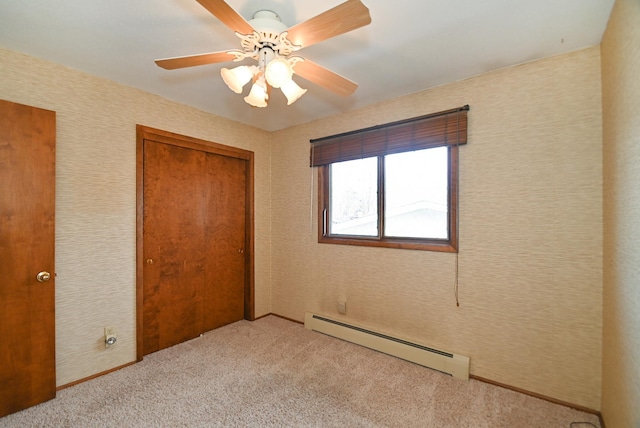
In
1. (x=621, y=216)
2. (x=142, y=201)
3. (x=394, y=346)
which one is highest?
(x=142, y=201)

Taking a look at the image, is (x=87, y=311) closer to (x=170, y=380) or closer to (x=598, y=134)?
(x=170, y=380)

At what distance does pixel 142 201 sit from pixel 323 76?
1963mm

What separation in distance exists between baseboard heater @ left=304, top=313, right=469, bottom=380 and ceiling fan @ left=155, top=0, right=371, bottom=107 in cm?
217

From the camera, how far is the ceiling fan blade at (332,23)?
105 centimetres

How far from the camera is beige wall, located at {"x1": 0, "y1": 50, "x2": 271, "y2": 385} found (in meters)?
2.01

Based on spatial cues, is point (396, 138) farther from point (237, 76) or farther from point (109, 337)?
point (109, 337)

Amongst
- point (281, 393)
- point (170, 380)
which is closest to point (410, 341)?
point (281, 393)

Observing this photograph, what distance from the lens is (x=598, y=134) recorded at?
1.74 meters

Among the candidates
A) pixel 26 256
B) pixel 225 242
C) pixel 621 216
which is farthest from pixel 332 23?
pixel 225 242

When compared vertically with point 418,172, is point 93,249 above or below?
below

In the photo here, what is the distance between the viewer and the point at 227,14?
1.14 m

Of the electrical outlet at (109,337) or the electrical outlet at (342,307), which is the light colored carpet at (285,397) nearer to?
the electrical outlet at (109,337)

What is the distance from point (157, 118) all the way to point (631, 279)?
346 centimetres

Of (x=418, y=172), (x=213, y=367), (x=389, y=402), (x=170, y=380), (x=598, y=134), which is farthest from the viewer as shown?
(x=418, y=172)
